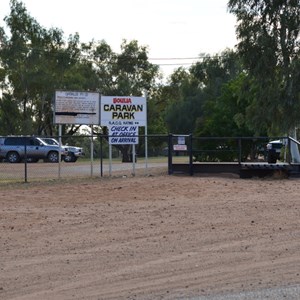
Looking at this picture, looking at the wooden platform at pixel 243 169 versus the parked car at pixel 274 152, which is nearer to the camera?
the wooden platform at pixel 243 169

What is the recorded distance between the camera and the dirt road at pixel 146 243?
28.2 feet

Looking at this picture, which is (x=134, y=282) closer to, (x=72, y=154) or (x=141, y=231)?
(x=141, y=231)

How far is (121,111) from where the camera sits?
26.4m

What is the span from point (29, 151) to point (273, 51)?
17623mm

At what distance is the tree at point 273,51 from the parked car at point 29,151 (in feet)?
47.5

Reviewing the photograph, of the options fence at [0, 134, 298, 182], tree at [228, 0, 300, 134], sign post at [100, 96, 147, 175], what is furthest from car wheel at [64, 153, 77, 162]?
sign post at [100, 96, 147, 175]

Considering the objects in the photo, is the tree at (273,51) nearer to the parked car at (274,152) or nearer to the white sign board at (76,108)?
the parked car at (274,152)

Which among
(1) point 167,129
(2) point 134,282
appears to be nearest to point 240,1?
(2) point 134,282

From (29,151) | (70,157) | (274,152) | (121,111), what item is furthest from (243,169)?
(70,157)

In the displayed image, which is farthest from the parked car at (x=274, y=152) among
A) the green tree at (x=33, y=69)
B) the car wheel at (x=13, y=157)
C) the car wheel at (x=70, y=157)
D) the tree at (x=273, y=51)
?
the green tree at (x=33, y=69)

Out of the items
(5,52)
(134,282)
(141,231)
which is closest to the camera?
(134,282)

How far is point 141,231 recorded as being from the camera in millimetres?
12297

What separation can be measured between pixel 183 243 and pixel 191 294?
3.05 metres

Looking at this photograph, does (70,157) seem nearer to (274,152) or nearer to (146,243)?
(274,152)
